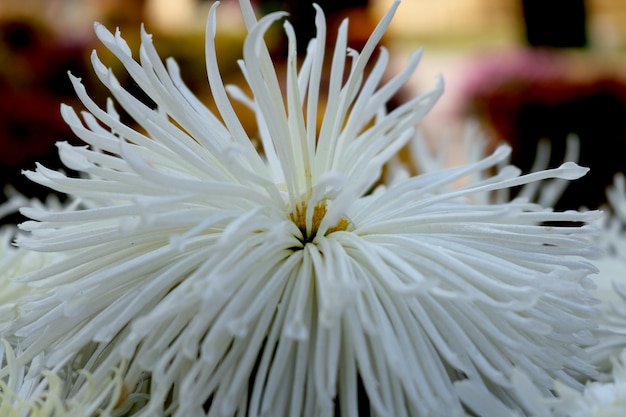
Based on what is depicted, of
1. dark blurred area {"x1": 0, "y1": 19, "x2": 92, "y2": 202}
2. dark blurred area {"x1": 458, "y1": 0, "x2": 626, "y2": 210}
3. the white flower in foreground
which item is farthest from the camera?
dark blurred area {"x1": 458, "y1": 0, "x2": 626, "y2": 210}

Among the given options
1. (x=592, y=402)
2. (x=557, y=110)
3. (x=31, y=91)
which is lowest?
(x=592, y=402)

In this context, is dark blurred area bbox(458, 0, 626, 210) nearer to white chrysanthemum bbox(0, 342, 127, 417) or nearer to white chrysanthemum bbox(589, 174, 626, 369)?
white chrysanthemum bbox(589, 174, 626, 369)

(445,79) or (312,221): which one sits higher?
(445,79)

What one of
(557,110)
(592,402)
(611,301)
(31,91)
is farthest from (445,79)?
(592,402)

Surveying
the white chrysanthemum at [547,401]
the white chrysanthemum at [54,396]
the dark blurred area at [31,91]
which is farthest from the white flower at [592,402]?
the dark blurred area at [31,91]

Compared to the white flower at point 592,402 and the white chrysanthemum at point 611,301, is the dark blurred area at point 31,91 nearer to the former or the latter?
the white chrysanthemum at point 611,301

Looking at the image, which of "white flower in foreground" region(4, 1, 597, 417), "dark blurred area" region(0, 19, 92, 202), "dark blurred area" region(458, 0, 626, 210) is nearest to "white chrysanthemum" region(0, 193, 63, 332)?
"white flower in foreground" region(4, 1, 597, 417)

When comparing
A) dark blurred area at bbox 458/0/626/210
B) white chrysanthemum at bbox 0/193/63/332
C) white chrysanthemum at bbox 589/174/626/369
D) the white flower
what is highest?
dark blurred area at bbox 458/0/626/210

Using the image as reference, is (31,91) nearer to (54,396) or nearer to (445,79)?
(445,79)

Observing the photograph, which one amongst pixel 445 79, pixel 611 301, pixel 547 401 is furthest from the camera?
pixel 445 79

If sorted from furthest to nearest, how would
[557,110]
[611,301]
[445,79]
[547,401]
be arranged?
[445,79] → [557,110] → [611,301] → [547,401]
